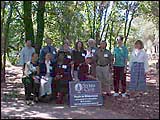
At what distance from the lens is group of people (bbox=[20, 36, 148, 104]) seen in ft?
36.7

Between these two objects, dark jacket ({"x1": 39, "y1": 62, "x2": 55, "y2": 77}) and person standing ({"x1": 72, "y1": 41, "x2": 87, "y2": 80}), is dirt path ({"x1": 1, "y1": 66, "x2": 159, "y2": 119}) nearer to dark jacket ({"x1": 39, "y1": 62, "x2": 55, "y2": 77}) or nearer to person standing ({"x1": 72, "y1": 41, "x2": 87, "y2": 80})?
dark jacket ({"x1": 39, "y1": 62, "x2": 55, "y2": 77})

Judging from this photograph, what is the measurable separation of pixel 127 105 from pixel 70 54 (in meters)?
2.20

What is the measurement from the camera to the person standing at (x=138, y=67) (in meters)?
12.4

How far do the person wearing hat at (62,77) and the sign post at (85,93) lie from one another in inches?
18.4

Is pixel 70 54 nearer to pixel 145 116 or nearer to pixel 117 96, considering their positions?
→ pixel 117 96

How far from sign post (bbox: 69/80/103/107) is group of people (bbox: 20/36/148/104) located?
1.57 ft

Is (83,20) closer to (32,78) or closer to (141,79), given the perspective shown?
(141,79)

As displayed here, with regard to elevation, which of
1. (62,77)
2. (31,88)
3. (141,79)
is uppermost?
(62,77)

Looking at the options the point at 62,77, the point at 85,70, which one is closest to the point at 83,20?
the point at 85,70

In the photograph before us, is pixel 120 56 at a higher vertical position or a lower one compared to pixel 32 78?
higher

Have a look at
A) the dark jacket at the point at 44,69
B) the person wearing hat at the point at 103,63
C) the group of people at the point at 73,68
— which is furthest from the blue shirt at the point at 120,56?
the dark jacket at the point at 44,69

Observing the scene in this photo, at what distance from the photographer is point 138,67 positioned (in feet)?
41.5

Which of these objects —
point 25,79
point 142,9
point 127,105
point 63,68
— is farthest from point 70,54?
point 142,9

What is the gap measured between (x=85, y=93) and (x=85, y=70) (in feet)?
3.67
